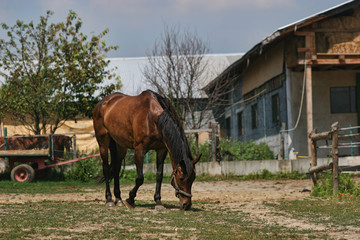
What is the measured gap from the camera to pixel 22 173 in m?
17.1

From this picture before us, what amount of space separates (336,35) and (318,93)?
2172 mm

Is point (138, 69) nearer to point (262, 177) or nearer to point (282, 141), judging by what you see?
point (282, 141)

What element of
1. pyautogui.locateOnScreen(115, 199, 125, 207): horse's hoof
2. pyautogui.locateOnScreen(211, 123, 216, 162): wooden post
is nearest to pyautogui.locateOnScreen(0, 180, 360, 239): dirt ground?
pyautogui.locateOnScreen(115, 199, 125, 207): horse's hoof

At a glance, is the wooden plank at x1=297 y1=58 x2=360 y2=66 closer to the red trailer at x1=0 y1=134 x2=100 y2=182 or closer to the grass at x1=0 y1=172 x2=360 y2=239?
the red trailer at x1=0 y1=134 x2=100 y2=182

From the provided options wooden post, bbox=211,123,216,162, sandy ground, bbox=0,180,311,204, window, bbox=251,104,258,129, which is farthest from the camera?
window, bbox=251,104,258,129

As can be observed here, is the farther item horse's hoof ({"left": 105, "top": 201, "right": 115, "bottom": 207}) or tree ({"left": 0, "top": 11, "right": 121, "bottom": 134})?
tree ({"left": 0, "top": 11, "right": 121, "bottom": 134})

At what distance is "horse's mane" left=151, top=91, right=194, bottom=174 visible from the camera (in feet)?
28.0

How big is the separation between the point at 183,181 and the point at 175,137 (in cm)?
71

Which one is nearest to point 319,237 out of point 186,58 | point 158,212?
point 158,212

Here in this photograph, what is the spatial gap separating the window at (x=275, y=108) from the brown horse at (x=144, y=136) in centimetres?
1013

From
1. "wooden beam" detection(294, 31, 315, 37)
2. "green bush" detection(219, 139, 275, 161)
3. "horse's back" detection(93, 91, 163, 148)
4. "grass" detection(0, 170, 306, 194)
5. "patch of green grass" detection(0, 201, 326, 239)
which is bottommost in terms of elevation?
"patch of green grass" detection(0, 201, 326, 239)

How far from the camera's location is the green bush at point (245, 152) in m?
18.3

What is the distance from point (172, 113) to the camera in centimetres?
903

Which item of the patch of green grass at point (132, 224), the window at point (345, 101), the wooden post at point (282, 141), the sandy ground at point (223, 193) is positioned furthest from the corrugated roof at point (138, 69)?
the patch of green grass at point (132, 224)
